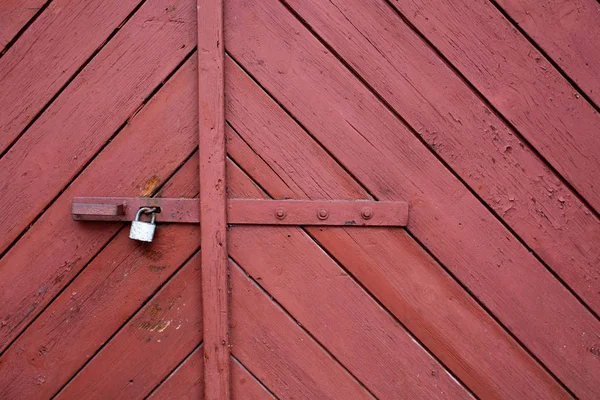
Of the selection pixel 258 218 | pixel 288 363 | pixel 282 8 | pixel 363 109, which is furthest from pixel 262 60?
Result: pixel 288 363

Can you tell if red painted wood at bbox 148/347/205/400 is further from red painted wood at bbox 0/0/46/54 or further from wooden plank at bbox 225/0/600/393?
red painted wood at bbox 0/0/46/54

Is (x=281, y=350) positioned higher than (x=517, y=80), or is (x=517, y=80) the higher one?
(x=517, y=80)

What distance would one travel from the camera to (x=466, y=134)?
1.11 meters

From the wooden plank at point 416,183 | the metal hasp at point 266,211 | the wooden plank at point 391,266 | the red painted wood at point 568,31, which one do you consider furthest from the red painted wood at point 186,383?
the red painted wood at point 568,31

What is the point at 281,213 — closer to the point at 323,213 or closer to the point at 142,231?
the point at 323,213

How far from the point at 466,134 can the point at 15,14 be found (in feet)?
4.29

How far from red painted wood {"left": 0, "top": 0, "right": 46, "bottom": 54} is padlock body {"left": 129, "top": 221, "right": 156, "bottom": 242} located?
66 cm

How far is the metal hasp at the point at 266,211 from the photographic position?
44.3 inches

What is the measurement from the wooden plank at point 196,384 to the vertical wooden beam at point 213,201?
0.04 metres

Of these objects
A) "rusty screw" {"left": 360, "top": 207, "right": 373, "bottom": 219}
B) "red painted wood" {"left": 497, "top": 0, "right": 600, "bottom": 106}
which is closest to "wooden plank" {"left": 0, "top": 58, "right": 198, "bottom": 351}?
"rusty screw" {"left": 360, "top": 207, "right": 373, "bottom": 219}

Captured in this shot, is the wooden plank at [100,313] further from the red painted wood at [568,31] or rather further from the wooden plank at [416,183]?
the red painted wood at [568,31]

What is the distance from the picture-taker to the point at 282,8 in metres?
1.11

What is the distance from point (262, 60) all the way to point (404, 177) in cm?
51

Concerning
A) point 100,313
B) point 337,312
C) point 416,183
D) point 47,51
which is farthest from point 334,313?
point 47,51
